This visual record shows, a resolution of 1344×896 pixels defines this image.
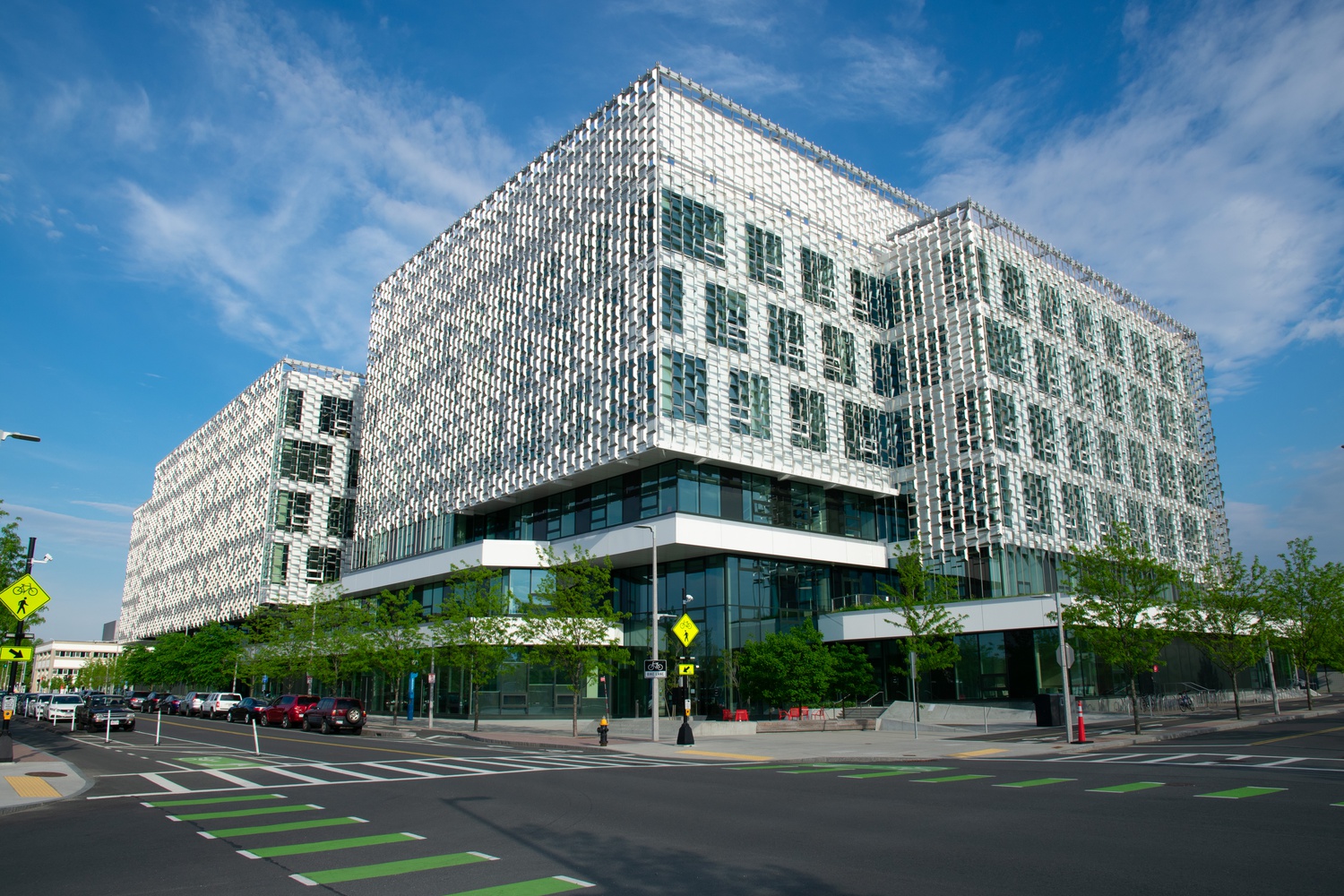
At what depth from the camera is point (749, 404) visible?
50469mm

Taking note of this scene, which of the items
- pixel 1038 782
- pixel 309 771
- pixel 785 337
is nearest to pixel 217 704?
Result: pixel 785 337

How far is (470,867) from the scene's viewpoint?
10.2m

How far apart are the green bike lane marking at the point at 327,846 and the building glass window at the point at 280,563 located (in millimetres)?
75186

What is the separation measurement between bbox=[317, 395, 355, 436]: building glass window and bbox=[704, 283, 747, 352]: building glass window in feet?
167

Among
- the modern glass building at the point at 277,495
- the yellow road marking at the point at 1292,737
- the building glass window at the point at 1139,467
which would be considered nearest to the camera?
the yellow road marking at the point at 1292,737

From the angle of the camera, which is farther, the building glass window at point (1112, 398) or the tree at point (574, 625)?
the building glass window at point (1112, 398)

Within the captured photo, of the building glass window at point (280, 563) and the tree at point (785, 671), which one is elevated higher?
the building glass window at point (280, 563)

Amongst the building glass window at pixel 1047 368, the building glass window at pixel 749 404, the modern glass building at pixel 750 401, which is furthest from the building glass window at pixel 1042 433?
the building glass window at pixel 749 404

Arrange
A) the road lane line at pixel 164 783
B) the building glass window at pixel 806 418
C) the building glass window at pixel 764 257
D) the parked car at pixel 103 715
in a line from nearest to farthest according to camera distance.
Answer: the road lane line at pixel 164 783 → the parked car at pixel 103 715 → the building glass window at pixel 806 418 → the building glass window at pixel 764 257

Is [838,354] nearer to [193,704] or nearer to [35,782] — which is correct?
[35,782]

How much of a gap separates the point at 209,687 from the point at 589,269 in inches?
2625

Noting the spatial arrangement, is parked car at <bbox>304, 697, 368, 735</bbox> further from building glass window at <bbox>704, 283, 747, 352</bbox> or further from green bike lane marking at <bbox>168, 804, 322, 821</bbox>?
green bike lane marking at <bbox>168, 804, 322, 821</bbox>

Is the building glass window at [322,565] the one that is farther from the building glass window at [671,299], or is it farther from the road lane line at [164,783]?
the road lane line at [164,783]

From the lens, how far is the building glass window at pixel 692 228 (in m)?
48.9
